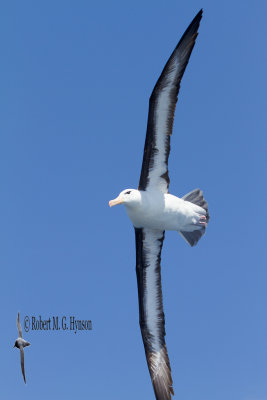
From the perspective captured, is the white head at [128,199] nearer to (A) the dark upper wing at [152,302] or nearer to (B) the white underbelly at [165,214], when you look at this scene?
(B) the white underbelly at [165,214]

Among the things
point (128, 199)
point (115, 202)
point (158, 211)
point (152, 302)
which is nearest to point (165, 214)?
point (158, 211)

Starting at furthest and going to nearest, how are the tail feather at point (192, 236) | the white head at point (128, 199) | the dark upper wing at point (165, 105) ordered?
the tail feather at point (192, 236) < the white head at point (128, 199) < the dark upper wing at point (165, 105)

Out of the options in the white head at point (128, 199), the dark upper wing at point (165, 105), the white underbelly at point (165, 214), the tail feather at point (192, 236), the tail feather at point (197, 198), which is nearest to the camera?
the dark upper wing at point (165, 105)

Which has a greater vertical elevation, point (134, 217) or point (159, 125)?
point (159, 125)

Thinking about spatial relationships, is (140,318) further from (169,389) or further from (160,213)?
(160,213)

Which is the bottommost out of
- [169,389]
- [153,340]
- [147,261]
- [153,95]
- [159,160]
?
[169,389]

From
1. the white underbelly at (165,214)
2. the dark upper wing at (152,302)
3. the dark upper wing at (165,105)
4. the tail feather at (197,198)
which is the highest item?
the dark upper wing at (165,105)

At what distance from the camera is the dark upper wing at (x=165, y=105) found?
14.3 meters

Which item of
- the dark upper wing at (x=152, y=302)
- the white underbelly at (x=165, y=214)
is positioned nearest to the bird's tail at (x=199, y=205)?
the white underbelly at (x=165, y=214)

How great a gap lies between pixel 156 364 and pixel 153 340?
0.59 metres

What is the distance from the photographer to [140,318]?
15828 mm

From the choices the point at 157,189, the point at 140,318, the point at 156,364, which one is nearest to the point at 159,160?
the point at 157,189

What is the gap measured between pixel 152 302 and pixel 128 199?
2.96 m

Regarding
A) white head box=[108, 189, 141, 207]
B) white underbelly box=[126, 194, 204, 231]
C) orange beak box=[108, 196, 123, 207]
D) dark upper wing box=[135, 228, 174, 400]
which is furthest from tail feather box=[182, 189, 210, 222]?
orange beak box=[108, 196, 123, 207]
